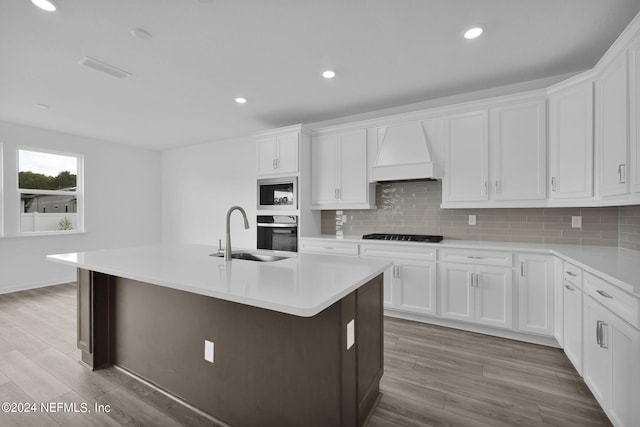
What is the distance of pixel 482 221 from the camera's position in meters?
3.32

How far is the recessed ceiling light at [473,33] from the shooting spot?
216 cm

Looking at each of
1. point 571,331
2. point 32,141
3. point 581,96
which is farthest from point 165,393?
point 32,141

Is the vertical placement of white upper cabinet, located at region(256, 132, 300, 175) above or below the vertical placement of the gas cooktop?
above

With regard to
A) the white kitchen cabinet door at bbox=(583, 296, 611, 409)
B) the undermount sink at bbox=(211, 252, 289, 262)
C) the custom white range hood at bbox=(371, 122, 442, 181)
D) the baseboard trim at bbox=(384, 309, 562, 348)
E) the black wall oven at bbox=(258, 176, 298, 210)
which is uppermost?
the custom white range hood at bbox=(371, 122, 442, 181)

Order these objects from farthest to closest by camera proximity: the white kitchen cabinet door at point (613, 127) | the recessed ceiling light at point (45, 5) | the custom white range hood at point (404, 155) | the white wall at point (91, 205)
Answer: the white wall at point (91, 205)
the custom white range hood at point (404, 155)
the white kitchen cabinet door at point (613, 127)
the recessed ceiling light at point (45, 5)

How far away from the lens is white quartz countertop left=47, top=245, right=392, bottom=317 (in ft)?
3.89

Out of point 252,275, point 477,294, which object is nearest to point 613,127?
point 477,294

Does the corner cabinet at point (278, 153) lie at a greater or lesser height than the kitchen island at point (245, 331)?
greater

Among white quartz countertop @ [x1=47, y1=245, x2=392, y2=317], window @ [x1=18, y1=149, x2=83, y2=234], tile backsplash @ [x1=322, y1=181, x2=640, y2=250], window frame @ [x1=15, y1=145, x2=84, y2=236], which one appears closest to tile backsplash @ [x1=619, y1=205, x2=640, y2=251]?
tile backsplash @ [x1=322, y1=181, x2=640, y2=250]

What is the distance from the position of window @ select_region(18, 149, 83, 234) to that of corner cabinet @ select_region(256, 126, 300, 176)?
11.7ft

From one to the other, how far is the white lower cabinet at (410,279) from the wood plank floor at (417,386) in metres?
0.33

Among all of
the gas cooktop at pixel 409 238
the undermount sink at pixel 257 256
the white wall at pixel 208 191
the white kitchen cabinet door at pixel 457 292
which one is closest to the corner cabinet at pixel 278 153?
the white wall at pixel 208 191

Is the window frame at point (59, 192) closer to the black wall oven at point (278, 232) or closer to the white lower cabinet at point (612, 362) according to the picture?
the black wall oven at point (278, 232)

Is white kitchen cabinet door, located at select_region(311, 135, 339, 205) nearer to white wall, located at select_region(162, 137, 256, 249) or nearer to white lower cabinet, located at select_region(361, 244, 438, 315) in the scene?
white lower cabinet, located at select_region(361, 244, 438, 315)
